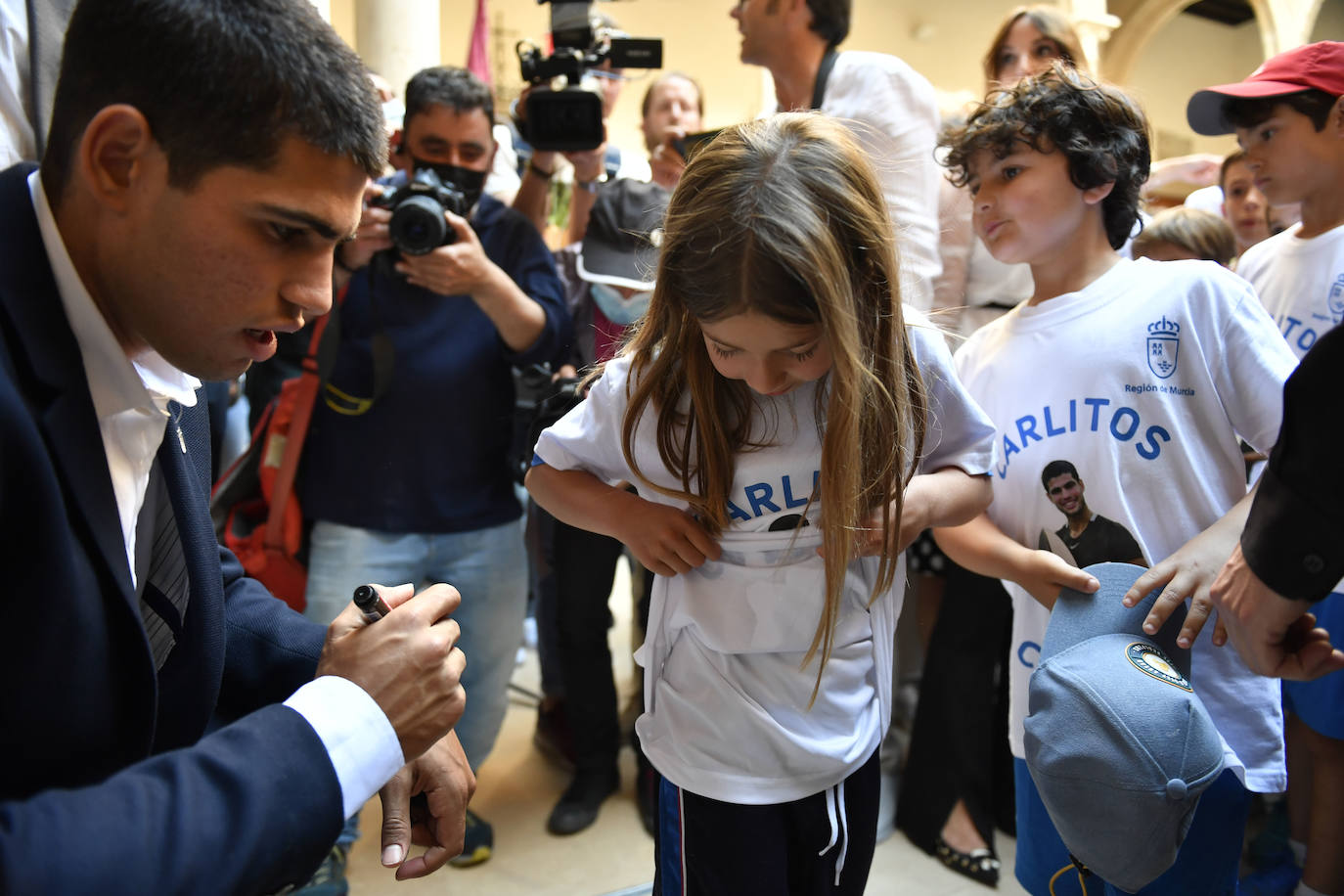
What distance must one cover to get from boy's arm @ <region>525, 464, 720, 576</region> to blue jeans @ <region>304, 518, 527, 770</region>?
1.04 metres

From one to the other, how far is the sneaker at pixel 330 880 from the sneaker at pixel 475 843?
0.86ft

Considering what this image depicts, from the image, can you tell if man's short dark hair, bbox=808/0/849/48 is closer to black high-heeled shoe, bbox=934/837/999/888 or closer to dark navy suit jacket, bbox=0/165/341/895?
dark navy suit jacket, bbox=0/165/341/895

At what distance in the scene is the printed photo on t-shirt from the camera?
1525 mm

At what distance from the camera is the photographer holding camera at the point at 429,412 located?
2295mm

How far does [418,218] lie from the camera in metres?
2.14

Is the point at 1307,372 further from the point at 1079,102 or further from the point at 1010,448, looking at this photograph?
the point at 1079,102

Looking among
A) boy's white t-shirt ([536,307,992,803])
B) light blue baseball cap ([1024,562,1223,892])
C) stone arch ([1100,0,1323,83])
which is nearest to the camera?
light blue baseball cap ([1024,562,1223,892])

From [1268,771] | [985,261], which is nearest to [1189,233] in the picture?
[985,261]

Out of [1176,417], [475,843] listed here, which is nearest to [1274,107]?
[1176,417]

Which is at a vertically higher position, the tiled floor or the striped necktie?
the striped necktie

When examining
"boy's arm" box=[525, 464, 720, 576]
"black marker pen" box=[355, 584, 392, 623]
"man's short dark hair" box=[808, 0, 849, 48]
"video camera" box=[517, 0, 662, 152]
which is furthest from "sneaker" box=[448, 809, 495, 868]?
"man's short dark hair" box=[808, 0, 849, 48]

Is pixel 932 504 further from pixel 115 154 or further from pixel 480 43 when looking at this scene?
pixel 480 43

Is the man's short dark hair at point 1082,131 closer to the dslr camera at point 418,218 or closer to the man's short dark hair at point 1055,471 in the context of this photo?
the man's short dark hair at point 1055,471

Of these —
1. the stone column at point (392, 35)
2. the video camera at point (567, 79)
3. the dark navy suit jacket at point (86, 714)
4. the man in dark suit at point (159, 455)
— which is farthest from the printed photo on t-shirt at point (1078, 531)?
the stone column at point (392, 35)
